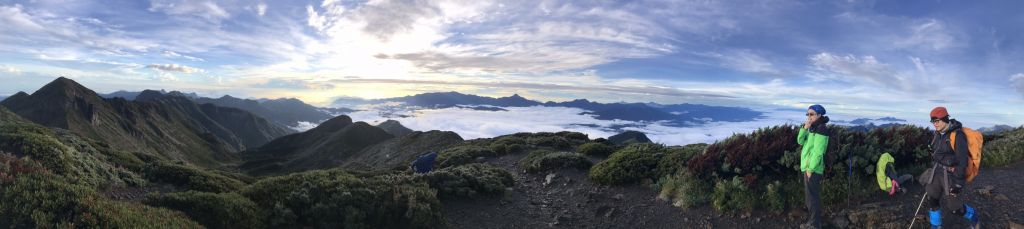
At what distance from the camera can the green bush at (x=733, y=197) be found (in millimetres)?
10164

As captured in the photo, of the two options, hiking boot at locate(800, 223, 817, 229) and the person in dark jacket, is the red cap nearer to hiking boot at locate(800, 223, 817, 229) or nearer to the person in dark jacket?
the person in dark jacket

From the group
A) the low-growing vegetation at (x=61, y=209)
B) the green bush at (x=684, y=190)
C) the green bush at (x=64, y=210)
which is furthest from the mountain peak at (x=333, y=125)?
the green bush at (x=684, y=190)

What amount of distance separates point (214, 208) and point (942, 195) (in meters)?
13.8

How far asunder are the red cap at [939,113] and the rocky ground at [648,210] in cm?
Answer: 176

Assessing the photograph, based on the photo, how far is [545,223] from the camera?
11.9m

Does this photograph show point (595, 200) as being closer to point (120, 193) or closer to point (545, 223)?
point (545, 223)

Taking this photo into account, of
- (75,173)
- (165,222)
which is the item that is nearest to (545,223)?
(165,222)

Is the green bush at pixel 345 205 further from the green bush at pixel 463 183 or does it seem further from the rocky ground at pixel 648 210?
the green bush at pixel 463 183

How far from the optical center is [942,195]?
27.3ft

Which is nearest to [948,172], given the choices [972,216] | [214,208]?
[972,216]

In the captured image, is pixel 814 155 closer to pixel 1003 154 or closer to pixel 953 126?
pixel 953 126

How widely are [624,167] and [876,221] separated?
7.09 metres

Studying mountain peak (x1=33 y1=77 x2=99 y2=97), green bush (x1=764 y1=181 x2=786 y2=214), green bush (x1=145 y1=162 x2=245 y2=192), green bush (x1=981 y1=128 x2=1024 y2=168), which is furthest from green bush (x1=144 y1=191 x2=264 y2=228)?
mountain peak (x1=33 y1=77 x2=99 y2=97)

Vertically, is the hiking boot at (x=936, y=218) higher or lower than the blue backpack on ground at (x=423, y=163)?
higher
